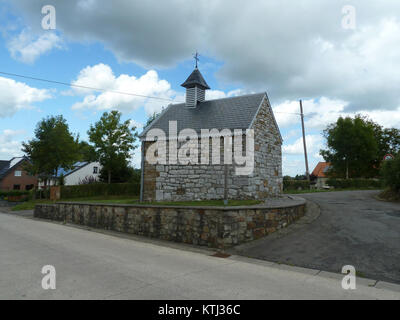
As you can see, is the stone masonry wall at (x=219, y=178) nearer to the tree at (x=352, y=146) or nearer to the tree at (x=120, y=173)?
the tree at (x=120, y=173)

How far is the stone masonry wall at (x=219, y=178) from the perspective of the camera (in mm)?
13266

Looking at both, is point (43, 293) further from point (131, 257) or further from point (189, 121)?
point (189, 121)

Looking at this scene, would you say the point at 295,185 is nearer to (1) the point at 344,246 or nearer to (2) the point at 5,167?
(1) the point at 344,246

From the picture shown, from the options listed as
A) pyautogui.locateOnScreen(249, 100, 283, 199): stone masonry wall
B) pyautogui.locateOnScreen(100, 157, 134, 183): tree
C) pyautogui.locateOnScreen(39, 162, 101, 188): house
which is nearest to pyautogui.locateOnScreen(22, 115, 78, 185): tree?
pyautogui.locateOnScreen(100, 157, 134, 183): tree

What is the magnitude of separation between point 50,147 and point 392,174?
3032 centimetres

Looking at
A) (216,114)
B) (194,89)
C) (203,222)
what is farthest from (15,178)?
(203,222)

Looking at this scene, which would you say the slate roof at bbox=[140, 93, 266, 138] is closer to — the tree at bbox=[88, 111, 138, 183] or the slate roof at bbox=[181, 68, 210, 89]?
the slate roof at bbox=[181, 68, 210, 89]

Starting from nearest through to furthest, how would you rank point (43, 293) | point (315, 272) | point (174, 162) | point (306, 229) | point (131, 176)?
1. point (43, 293)
2. point (315, 272)
3. point (306, 229)
4. point (174, 162)
5. point (131, 176)

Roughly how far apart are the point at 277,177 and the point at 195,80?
7.74 m

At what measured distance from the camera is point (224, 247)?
25.9 feet

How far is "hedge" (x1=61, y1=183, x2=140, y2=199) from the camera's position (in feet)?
102

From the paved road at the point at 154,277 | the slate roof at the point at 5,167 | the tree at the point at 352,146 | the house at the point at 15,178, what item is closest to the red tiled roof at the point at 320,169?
the tree at the point at 352,146
